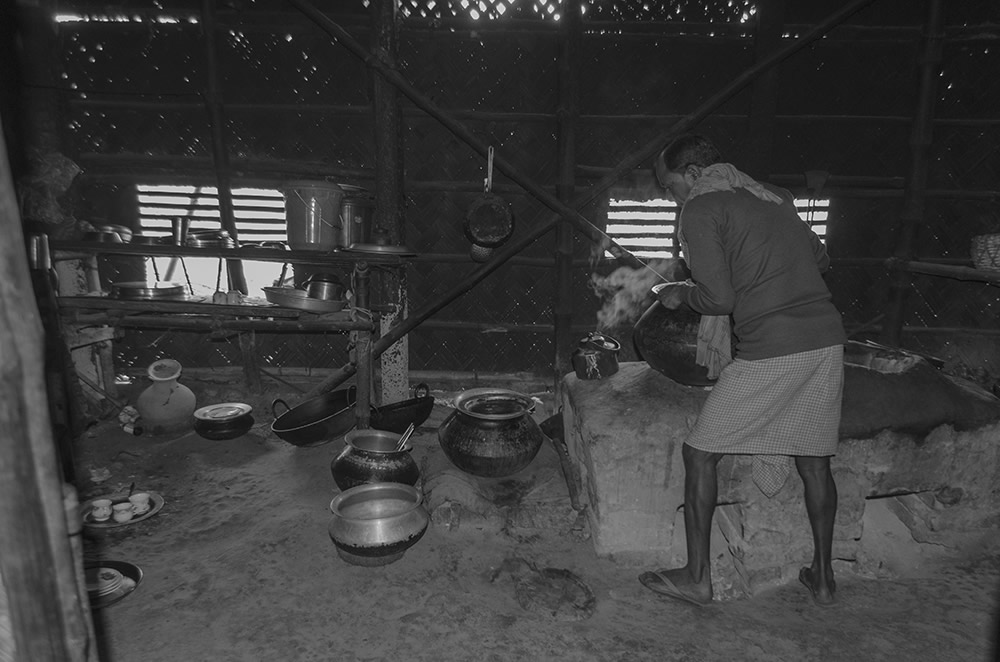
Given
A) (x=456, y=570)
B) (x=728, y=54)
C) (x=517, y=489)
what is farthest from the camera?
(x=728, y=54)

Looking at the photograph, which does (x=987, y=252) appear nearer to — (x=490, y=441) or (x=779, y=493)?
(x=779, y=493)

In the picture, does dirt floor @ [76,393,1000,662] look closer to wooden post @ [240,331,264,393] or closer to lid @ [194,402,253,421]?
lid @ [194,402,253,421]

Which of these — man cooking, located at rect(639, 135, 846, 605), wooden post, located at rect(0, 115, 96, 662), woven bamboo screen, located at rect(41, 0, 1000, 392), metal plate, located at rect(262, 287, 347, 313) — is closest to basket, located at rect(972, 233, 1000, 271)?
woven bamboo screen, located at rect(41, 0, 1000, 392)

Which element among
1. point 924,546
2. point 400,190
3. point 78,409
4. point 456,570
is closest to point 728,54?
point 400,190

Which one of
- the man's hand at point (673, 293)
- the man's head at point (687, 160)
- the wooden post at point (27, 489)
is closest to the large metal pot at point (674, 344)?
the man's hand at point (673, 293)

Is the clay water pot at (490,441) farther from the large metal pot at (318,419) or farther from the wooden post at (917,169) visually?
the wooden post at (917,169)

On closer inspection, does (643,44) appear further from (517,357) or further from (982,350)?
(982,350)

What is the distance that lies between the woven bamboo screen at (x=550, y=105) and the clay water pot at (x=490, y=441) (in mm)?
2281

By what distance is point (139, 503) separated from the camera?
4012 mm

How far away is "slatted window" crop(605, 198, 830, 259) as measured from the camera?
19.6 feet

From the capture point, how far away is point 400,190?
5691 mm

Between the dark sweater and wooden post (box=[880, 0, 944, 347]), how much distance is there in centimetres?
390

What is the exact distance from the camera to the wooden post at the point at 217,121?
5.48 m

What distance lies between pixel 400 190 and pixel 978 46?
6051mm
